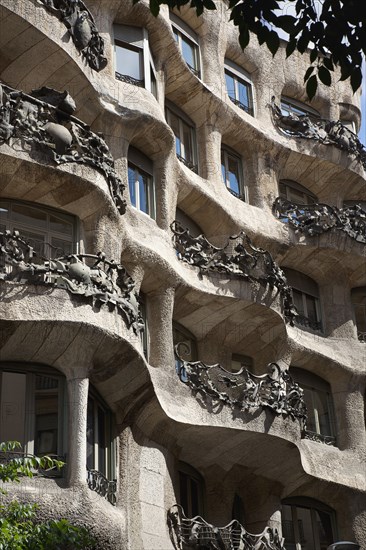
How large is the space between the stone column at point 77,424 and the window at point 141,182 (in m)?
5.46

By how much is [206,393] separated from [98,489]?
3762 millimetres

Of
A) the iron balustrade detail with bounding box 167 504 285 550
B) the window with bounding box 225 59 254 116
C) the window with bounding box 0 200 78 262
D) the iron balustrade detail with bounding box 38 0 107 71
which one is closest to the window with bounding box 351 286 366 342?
the window with bounding box 225 59 254 116

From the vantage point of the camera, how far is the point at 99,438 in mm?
18766

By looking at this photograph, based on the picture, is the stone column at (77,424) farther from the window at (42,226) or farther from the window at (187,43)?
the window at (187,43)

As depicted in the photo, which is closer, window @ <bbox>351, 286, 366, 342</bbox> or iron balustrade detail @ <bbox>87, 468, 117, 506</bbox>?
iron balustrade detail @ <bbox>87, 468, 117, 506</bbox>

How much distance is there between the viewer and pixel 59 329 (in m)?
17.4

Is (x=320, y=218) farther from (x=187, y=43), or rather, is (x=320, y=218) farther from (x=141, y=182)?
(x=141, y=182)

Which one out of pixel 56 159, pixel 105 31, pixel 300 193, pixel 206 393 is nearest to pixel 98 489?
pixel 206 393

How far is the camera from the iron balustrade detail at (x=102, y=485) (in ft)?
58.1

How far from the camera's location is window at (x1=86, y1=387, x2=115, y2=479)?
18281 millimetres

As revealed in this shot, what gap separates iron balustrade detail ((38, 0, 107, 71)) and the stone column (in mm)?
7031

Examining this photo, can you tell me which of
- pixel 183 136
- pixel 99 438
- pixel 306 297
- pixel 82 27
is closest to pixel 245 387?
pixel 99 438

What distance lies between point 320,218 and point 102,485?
11.6 m

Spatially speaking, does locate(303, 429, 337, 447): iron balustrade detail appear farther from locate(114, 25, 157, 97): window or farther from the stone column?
locate(114, 25, 157, 97): window
